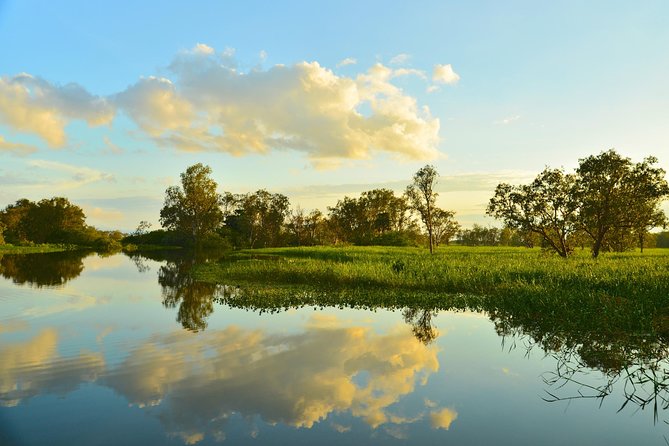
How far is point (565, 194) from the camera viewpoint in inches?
1650

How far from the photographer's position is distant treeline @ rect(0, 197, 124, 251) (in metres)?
90.4

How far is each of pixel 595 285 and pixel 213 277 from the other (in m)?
21.7

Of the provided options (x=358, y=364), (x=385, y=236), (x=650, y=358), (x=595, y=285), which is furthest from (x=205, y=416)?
(x=385, y=236)

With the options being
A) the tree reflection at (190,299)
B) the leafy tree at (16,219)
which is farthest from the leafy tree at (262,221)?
the tree reflection at (190,299)

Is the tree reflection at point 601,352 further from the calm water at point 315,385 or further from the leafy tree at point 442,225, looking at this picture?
the leafy tree at point 442,225

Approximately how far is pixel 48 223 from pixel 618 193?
105518 mm

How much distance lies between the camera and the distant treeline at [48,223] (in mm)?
90375

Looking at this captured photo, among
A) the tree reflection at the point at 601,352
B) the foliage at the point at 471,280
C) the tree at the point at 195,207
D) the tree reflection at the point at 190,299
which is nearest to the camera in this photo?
the tree reflection at the point at 601,352

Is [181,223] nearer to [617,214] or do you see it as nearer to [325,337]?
[617,214]

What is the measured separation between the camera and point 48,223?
9575cm

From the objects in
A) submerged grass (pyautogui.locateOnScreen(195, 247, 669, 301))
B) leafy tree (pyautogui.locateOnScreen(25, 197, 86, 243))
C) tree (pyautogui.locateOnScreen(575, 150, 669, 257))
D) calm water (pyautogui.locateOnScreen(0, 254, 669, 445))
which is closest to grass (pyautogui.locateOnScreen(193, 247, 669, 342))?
submerged grass (pyautogui.locateOnScreen(195, 247, 669, 301))

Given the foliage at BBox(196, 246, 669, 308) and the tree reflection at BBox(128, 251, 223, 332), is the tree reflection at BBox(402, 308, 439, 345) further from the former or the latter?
the tree reflection at BBox(128, 251, 223, 332)

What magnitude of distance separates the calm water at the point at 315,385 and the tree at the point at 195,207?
243ft

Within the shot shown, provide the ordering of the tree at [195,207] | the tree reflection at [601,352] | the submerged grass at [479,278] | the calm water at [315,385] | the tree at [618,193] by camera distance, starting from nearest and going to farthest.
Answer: the calm water at [315,385]
the tree reflection at [601,352]
the submerged grass at [479,278]
the tree at [618,193]
the tree at [195,207]
